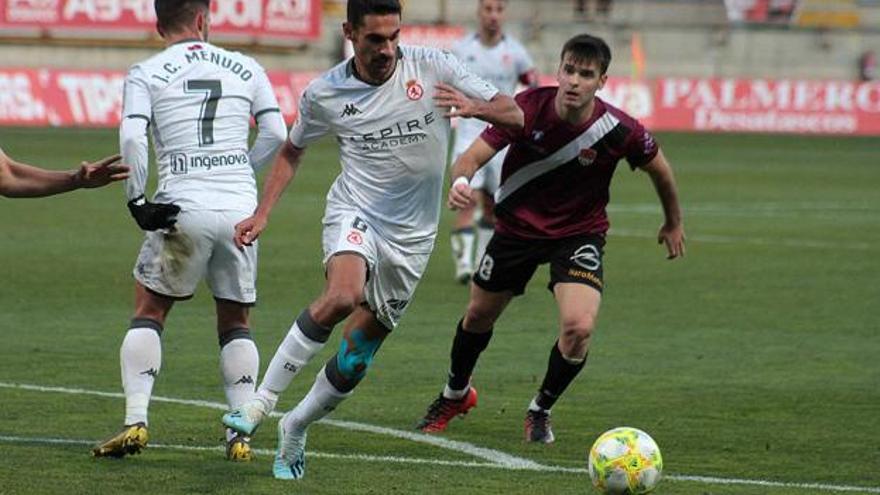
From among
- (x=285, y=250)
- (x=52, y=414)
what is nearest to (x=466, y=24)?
(x=285, y=250)

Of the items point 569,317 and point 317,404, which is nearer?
point 317,404

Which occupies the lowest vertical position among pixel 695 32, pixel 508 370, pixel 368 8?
pixel 695 32

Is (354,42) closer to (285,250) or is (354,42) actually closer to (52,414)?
(52,414)

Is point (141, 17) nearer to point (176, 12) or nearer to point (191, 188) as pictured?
point (176, 12)

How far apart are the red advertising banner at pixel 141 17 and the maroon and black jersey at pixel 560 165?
3052cm

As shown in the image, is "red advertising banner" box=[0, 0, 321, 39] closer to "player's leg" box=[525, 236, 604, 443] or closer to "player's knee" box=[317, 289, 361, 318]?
"player's leg" box=[525, 236, 604, 443]

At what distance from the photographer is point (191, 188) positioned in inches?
327

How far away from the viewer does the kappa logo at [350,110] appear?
8188 mm

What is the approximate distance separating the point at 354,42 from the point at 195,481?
79.5 inches

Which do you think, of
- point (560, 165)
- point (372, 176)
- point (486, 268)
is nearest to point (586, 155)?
point (560, 165)

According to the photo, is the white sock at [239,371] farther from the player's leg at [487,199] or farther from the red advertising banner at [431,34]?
the red advertising banner at [431,34]

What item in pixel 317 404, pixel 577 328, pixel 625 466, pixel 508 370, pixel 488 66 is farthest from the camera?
pixel 488 66

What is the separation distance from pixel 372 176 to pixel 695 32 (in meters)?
42.8

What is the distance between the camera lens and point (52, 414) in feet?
31.0
